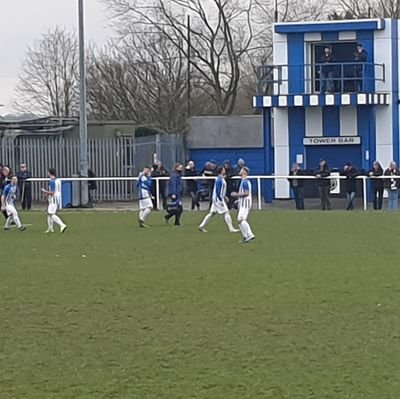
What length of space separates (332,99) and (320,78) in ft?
4.43

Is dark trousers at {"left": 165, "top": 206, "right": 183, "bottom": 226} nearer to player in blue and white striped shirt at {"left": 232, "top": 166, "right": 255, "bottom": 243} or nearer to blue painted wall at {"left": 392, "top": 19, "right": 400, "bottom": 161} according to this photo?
player in blue and white striped shirt at {"left": 232, "top": 166, "right": 255, "bottom": 243}

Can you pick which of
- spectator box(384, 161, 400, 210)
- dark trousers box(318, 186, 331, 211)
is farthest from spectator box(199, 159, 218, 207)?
spectator box(384, 161, 400, 210)

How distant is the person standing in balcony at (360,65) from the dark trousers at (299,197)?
6.05 m

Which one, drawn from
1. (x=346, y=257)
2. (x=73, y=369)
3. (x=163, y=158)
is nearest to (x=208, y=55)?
(x=163, y=158)

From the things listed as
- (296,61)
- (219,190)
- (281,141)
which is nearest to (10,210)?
(219,190)

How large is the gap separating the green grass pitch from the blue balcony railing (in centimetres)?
1949

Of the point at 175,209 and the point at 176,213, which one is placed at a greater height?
the point at 175,209

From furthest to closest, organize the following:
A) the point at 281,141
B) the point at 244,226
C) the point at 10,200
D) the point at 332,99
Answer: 1. the point at 281,141
2. the point at 332,99
3. the point at 10,200
4. the point at 244,226

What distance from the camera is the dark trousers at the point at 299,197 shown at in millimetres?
37219

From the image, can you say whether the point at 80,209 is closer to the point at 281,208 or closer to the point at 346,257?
the point at 281,208

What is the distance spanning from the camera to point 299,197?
123ft

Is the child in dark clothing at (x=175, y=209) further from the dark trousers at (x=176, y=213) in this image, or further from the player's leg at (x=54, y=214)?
the player's leg at (x=54, y=214)

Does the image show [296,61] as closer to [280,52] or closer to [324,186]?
[280,52]

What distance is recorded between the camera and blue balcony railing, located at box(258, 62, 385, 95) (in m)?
42.0
